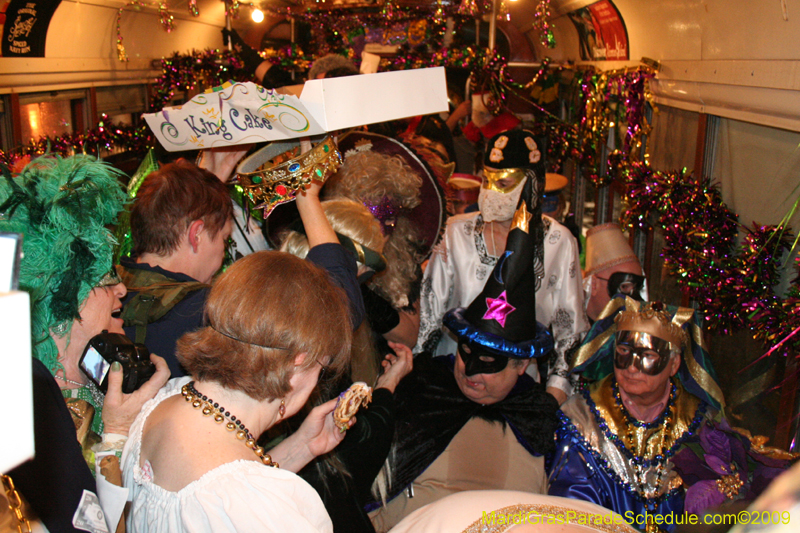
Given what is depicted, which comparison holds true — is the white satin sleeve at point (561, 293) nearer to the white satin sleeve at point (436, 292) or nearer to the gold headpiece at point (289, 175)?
the white satin sleeve at point (436, 292)

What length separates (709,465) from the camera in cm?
191

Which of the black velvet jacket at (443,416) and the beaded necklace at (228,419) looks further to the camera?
the black velvet jacket at (443,416)

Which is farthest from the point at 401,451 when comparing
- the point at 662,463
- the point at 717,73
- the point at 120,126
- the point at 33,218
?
the point at 120,126

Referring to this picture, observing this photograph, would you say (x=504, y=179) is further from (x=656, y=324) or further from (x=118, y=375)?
(x=118, y=375)

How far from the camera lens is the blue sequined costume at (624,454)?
209cm

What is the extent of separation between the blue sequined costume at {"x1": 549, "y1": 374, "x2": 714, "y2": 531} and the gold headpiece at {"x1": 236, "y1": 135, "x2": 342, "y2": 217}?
54.2 inches

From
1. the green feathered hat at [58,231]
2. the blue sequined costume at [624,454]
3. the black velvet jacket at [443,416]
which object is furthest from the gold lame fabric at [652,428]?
the green feathered hat at [58,231]

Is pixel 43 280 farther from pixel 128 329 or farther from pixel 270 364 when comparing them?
pixel 270 364

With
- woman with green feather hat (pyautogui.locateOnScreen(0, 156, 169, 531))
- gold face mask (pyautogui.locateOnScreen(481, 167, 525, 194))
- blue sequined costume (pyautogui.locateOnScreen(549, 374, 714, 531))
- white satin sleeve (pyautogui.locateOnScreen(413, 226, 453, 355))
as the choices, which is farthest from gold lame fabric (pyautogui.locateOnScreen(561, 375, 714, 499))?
woman with green feather hat (pyautogui.locateOnScreen(0, 156, 169, 531))

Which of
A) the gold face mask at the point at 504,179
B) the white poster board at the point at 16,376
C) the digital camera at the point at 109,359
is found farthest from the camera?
the gold face mask at the point at 504,179

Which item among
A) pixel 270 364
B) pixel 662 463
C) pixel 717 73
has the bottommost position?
pixel 662 463

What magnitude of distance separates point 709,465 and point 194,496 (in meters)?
1.68

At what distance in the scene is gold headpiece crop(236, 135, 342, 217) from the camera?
5.28 ft

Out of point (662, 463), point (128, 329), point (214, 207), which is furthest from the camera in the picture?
point (662, 463)
